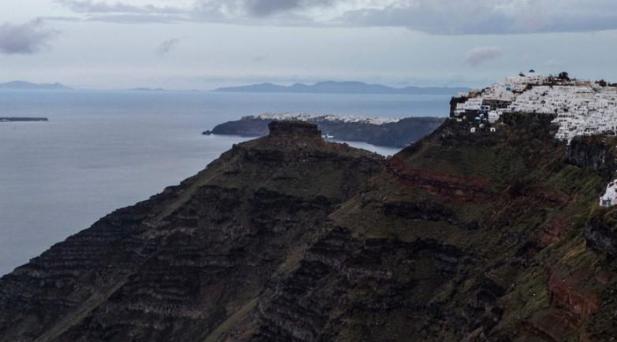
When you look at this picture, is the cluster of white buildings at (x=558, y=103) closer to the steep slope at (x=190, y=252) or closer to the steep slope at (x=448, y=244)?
the steep slope at (x=448, y=244)

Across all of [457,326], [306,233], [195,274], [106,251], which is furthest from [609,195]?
[106,251]

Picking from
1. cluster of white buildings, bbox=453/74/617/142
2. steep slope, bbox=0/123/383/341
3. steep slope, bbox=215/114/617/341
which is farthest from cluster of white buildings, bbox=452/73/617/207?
steep slope, bbox=0/123/383/341

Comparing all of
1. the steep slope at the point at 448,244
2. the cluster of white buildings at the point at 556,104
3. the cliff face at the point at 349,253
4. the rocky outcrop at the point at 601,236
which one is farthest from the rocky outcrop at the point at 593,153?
the rocky outcrop at the point at 601,236

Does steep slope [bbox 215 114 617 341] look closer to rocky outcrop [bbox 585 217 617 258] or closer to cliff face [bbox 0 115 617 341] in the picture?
cliff face [bbox 0 115 617 341]

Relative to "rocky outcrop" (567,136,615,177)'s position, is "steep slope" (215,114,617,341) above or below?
below

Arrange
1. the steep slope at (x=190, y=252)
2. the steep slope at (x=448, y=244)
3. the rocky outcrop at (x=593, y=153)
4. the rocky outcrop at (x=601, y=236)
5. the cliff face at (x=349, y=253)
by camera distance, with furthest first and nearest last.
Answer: the steep slope at (x=190, y=252) < the rocky outcrop at (x=593, y=153) < the steep slope at (x=448, y=244) < the cliff face at (x=349, y=253) < the rocky outcrop at (x=601, y=236)

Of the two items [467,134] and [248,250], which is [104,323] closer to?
[248,250]

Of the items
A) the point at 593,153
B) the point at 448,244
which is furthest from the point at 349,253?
the point at 593,153
